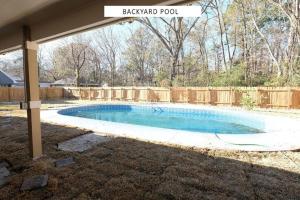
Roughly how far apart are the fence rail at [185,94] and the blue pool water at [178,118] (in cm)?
235

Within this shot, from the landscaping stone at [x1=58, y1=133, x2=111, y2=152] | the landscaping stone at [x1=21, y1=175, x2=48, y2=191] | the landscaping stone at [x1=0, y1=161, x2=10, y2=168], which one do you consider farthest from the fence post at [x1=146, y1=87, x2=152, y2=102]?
the landscaping stone at [x1=21, y1=175, x2=48, y2=191]

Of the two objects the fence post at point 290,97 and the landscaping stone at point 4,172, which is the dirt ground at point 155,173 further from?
the fence post at point 290,97

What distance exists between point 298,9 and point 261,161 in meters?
13.5

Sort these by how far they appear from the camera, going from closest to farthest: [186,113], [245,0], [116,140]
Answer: [116,140]
[186,113]
[245,0]

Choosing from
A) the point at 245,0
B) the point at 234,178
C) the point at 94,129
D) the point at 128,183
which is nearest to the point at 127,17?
the point at 128,183

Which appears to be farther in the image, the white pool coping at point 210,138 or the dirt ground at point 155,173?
the white pool coping at point 210,138

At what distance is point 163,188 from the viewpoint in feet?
10.5

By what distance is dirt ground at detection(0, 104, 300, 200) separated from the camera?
3076 millimetres

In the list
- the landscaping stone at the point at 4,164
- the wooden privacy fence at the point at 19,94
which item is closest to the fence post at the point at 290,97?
the landscaping stone at the point at 4,164

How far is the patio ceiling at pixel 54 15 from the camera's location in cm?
318

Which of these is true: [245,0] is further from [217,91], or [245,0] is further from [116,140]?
[116,140]

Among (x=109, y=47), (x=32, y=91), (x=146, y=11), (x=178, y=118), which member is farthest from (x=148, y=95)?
(x=109, y=47)

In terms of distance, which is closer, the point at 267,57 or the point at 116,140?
the point at 116,140

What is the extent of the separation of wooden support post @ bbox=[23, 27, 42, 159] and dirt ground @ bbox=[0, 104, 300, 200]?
284mm
